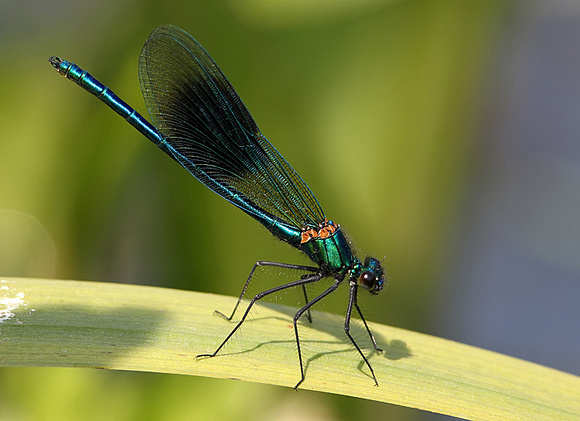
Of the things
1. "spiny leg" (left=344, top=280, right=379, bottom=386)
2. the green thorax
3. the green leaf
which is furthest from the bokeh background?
the green leaf

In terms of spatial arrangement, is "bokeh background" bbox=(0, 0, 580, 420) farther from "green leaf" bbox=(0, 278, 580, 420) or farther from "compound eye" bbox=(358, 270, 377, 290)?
"green leaf" bbox=(0, 278, 580, 420)

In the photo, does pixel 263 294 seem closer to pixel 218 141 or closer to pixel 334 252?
pixel 334 252

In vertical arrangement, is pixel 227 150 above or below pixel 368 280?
above

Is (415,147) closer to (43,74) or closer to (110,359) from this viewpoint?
(43,74)

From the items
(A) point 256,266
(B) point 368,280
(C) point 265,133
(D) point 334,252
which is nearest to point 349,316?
(B) point 368,280

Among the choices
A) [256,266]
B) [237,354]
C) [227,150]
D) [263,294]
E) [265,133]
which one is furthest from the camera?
[265,133]

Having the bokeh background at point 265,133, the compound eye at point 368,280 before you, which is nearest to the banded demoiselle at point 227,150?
the compound eye at point 368,280

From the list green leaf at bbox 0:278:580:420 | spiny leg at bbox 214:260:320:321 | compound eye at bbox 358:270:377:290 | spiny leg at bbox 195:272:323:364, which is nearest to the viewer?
green leaf at bbox 0:278:580:420
